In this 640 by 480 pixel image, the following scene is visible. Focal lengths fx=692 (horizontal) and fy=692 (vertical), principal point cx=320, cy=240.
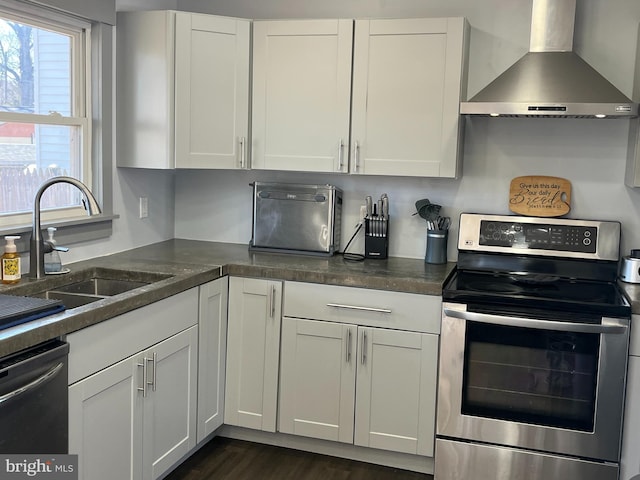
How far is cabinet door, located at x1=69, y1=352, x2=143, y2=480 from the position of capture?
84.0 inches

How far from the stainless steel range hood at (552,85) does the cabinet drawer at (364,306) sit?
2.71 ft

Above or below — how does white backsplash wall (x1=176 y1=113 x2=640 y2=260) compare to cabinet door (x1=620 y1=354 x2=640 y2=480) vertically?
above

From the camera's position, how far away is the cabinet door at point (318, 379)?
118 inches

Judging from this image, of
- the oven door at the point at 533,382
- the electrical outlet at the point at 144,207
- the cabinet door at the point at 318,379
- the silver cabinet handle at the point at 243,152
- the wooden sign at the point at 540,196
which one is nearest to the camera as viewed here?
the oven door at the point at 533,382

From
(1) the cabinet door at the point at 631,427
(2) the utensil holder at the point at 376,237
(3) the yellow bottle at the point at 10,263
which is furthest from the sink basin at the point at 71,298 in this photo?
(1) the cabinet door at the point at 631,427

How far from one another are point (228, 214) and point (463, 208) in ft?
4.10

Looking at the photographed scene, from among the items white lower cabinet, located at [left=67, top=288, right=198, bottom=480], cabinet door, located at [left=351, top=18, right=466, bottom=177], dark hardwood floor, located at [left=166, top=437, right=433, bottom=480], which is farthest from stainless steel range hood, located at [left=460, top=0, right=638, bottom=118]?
dark hardwood floor, located at [left=166, top=437, right=433, bottom=480]

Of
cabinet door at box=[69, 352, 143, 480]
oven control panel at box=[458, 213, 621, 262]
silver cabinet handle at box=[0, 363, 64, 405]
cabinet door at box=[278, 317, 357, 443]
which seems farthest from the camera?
oven control panel at box=[458, 213, 621, 262]

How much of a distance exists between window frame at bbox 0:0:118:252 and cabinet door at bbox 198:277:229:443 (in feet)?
2.00

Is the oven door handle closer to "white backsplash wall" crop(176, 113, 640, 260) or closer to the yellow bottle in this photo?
"white backsplash wall" crop(176, 113, 640, 260)

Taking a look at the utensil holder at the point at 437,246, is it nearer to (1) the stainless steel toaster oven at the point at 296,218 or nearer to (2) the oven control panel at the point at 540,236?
(2) the oven control panel at the point at 540,236

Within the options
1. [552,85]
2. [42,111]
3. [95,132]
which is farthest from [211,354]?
[552,85]

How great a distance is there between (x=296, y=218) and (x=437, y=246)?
708mm

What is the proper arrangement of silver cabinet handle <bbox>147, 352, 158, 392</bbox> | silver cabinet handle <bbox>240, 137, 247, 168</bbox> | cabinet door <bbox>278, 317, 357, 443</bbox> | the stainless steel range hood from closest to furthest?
silver cabinet handle <bbox>147, 352, 158, 392</bbox> → the stainless steel range hood → cabinet door <bbox>278, 317, 357, 443</bbox> → silver cabinet handle <bbox>240, 137, 247, 168</bbox>
